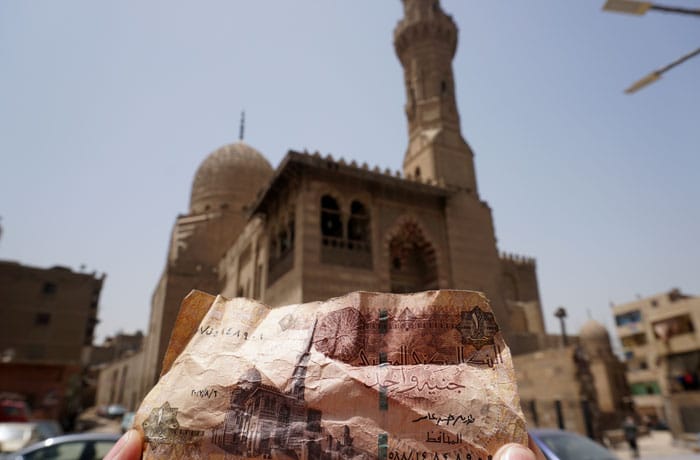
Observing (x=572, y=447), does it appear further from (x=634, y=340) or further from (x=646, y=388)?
(x=634, y=340)

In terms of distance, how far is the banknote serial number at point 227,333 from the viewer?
5.65ft

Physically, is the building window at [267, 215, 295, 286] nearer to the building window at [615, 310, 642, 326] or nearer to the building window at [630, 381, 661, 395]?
the building window at [630, 381, 661, 395]

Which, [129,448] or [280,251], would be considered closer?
[129,448]

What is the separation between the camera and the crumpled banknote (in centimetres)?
139

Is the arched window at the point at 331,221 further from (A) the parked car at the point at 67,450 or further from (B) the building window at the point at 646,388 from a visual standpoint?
(B) the building window at the point at 646,388

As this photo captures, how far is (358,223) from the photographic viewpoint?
1417cm

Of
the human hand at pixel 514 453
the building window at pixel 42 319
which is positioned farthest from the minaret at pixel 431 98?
the building window at pixel 42 319

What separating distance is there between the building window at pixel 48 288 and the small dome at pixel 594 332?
108 feet

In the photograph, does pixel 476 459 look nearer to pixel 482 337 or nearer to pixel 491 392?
pixel 491 392

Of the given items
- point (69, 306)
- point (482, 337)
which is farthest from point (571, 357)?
point (69, 306)

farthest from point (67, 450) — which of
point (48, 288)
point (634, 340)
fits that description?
point (634, 340)

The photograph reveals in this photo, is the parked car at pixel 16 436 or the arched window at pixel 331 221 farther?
the arched window at pixel 331 221

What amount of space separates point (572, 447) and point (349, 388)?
446 cm

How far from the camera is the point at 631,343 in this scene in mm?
35188
